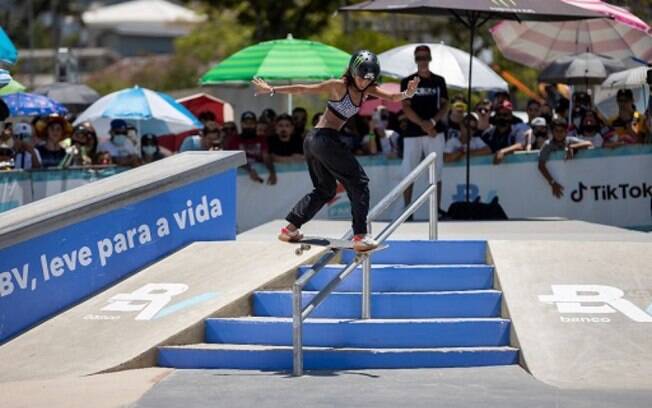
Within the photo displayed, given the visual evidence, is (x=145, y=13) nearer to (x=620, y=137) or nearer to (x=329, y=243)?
(x=620, y=137)

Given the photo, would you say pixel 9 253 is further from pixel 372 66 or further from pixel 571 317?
pixel 571 317

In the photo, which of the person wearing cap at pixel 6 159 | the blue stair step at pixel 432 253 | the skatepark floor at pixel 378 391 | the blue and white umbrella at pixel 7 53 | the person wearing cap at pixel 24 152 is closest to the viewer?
the skatepark floor at pixel 378 391

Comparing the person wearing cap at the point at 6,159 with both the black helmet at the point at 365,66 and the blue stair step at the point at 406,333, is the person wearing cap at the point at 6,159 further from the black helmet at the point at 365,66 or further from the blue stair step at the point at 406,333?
the black helmet at the point at 365,66

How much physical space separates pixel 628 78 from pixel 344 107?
33.6 feet

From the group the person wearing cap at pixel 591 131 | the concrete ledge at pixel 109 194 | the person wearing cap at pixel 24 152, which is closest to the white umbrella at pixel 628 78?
the person wearing cap at pixel 591 131

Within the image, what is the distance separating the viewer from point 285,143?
744 inches

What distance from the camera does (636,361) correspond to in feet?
33.9

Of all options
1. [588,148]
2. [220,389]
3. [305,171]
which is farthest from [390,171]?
[220,389]

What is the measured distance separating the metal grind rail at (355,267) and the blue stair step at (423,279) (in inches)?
26.0

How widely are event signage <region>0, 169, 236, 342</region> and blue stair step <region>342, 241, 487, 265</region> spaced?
167 centimetres

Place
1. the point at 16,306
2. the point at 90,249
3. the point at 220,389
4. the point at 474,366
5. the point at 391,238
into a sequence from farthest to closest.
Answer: the point at 391,238 → the point at 90,249 → the point at 16,306 → the point at 474,366 → the point at 220,389

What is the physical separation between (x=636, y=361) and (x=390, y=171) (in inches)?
329

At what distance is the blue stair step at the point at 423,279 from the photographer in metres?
12.3

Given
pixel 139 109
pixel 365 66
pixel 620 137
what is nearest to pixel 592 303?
pixel 365 66
